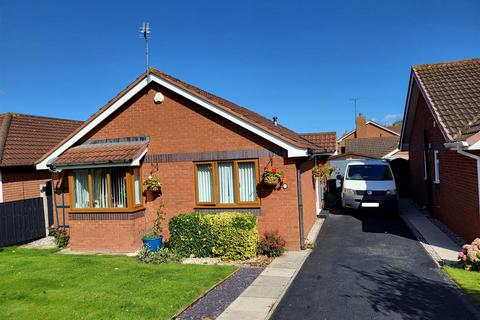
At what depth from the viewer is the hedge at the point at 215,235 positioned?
9.52 metres

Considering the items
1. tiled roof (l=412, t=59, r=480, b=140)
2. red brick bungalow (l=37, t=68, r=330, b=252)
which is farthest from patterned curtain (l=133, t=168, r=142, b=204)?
tiled roof (l=412, t=59, r=480, b=140)

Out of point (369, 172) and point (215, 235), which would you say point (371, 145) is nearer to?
point (369, 172)

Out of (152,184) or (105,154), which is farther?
(105,154)

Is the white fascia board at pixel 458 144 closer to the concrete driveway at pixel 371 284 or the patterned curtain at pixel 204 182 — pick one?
the concrete driveway at pixel 371 284

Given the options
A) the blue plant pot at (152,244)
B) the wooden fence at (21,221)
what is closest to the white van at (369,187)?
the blue plant pot at (152,244)

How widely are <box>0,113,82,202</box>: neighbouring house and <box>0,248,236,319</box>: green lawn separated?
469 cm

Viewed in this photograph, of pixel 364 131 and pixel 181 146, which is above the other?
pixel 364 131

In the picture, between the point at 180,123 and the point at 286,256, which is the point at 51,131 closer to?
the point at 180,123

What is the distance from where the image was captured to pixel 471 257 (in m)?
7.48

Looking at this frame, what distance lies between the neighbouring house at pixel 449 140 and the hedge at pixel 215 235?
5339 mm

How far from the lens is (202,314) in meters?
6.18

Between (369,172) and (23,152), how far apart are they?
13852 mm

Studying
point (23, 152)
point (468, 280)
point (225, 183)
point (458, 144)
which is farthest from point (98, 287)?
point (23, 152)

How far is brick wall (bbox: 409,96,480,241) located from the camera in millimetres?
9055
